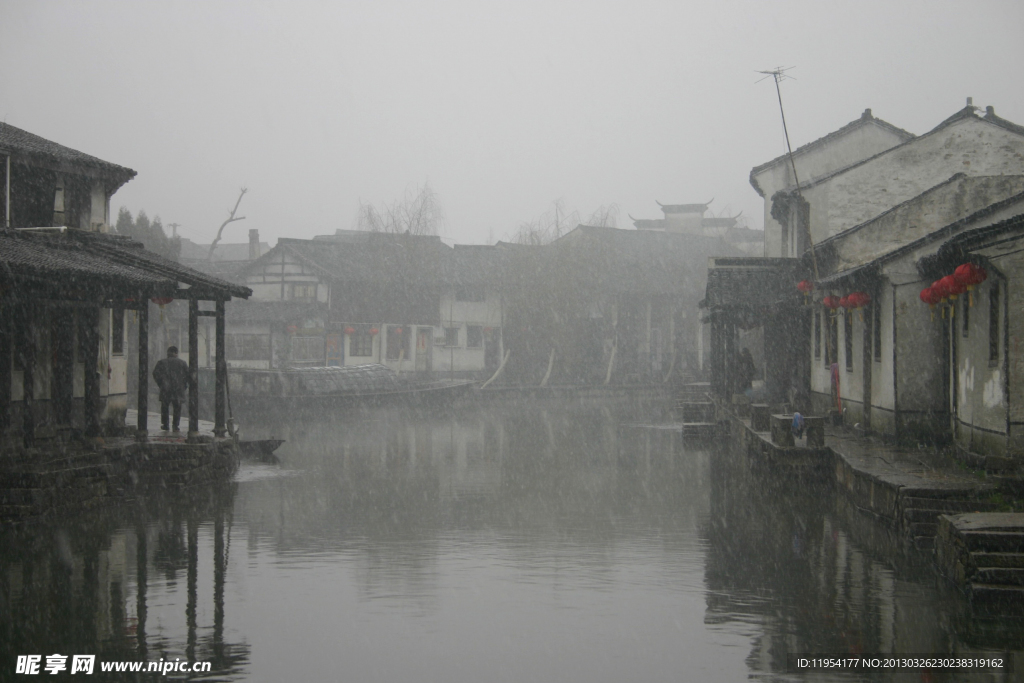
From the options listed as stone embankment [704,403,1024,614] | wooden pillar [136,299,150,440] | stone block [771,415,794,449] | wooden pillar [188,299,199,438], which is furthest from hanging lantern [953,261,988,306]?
wooden pillar [136,299,150,440]

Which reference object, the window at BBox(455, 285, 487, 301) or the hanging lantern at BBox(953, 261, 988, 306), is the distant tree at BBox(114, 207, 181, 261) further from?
the hanging lantern at BBox(953, 261, 988, 306)

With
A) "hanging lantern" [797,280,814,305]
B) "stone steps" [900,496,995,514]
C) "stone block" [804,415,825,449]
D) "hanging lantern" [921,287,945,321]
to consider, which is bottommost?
"stone steps" [900,496,995,514]

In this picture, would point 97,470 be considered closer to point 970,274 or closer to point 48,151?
point 48,151

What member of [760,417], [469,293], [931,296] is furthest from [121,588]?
[469,293]

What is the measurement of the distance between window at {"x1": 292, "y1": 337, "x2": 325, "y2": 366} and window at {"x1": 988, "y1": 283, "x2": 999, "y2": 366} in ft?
110

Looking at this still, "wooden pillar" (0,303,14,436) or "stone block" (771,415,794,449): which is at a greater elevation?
"wooden pillar" (0,303,14,436)

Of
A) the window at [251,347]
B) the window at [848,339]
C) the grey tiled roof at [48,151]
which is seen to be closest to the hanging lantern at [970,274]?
the window at [848,339]

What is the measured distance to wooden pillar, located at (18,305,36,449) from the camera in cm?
1148

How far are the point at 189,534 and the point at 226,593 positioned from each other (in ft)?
8.91

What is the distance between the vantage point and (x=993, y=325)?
1101 cm

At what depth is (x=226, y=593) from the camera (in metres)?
7.83

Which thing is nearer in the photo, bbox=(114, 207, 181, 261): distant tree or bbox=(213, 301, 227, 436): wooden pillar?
bbox=(213, 301, 227, 436): wooden pillar

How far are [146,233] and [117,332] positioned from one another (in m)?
25.1

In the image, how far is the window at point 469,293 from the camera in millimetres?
46284
